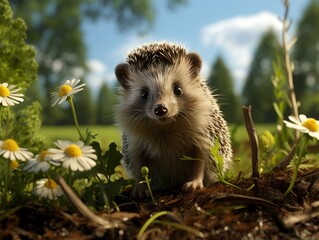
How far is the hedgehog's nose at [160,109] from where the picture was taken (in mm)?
3396

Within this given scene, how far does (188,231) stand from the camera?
6.95 ft

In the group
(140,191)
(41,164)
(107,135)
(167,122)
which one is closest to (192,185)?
(140,191)

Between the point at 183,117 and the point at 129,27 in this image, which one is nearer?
the point at 183,117

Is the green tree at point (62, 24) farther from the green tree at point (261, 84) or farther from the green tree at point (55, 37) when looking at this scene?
the green tree at point (261, 84)

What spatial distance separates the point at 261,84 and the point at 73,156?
52336 mm

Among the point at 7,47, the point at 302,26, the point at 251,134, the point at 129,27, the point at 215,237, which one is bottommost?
the point at 215,237

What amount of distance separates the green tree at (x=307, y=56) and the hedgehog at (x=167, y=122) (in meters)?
44.9

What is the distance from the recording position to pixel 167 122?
3.55 meters

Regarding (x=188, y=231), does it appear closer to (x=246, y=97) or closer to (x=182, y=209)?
(x=182, y=209)

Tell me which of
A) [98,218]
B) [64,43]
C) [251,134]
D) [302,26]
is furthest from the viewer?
[302,26]

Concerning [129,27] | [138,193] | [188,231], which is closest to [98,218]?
[188,231]

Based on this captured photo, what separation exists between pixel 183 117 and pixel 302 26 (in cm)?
5309

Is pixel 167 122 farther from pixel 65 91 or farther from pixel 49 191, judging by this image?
pixel 49 191

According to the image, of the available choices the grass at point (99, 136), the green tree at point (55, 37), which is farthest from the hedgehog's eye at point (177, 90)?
the green tree at point (55, 37)
